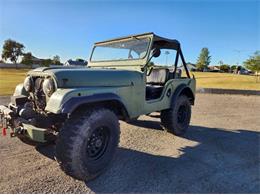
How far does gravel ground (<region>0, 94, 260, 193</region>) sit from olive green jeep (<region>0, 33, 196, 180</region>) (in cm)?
38

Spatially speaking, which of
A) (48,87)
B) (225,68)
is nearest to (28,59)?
(225,68)

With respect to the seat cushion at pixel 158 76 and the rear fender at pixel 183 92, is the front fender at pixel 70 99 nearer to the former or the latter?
the rear fender at pixel 183 92

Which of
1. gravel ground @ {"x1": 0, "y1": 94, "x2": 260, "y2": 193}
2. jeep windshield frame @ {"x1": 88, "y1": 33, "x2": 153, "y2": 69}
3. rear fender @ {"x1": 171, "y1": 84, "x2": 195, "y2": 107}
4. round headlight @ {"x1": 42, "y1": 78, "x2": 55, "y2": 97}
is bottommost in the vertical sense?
gravel ground @ {"x1": 0, "y1": 94, "x2": 260, "y2": 193}

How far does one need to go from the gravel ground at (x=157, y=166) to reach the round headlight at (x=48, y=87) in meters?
1.13

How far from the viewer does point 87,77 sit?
127 inches

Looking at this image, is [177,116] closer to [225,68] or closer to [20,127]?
[20,127]

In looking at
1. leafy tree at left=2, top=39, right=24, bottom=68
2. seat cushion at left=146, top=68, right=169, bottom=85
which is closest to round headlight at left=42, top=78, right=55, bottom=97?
seat cushion at left=146, top=68, right=169, bottom=85

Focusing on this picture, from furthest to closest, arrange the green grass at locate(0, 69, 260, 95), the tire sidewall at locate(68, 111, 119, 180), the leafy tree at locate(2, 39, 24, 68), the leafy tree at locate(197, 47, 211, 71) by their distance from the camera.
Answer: the leafy tree at locate(2, 39, 24, 68), the leafy tree at locate(197, 47, 211, 71), the green grass at locate(0, 69, 260, 95), the tire sidewall at locate(68, 111, 119, 180)

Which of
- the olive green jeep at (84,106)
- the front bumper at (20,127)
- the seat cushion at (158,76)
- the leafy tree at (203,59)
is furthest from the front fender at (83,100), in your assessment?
the leafy tree at (203,59)

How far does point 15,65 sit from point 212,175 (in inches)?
2913

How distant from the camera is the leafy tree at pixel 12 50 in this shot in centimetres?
7056

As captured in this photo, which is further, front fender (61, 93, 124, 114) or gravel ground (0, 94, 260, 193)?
gravel ground (0, 94, 260, 193)

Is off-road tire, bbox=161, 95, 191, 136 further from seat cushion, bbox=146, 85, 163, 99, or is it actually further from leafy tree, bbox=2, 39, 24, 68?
leafy tree, bbox=2, 39, 24, 68

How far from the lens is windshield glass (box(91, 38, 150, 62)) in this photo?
14.5 feet
